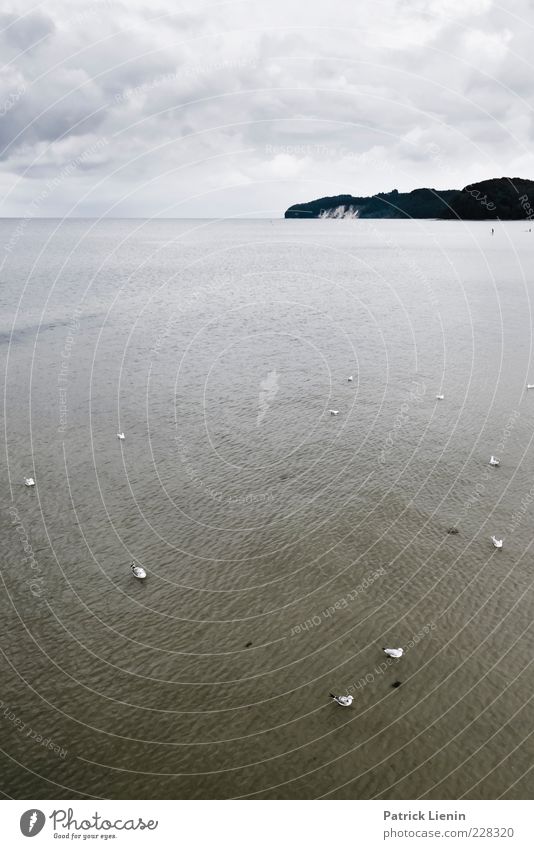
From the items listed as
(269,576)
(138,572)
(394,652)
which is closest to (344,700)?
(394,652)

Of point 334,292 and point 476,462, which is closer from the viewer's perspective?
point 476,462

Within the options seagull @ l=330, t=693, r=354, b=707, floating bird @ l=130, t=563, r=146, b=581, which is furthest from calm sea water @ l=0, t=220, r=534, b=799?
seagull @ l=330, t=693, r=354, b=707

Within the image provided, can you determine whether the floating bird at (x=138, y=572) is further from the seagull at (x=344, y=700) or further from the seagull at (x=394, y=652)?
the seagull at (x=394, y=652)

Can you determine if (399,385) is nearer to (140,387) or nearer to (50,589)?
(140,387)

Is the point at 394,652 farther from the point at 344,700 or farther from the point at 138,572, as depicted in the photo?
the point at 138,572

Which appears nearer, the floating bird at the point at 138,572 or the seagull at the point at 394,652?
the seagull at the point at 394,652

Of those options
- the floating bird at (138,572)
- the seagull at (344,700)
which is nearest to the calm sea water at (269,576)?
the floating bird at (138,572)

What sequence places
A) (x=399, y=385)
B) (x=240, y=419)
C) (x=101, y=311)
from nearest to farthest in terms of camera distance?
(x=240, y=419)
(x=399, y=385)
(x=101, y=311)

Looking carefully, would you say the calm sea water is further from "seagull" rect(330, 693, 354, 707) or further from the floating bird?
"seagull" rect(330, 693, 354, 707)

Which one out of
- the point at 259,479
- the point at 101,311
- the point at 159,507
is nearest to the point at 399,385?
the point at 259,479
